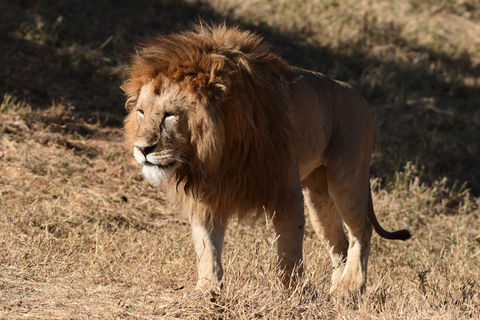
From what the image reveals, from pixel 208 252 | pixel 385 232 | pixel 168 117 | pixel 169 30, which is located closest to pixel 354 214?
pixel 385 232

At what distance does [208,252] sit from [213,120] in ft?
2.61

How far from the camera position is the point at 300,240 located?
3822 millimetres

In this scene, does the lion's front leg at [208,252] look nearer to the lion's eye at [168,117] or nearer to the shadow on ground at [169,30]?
the lion's eye at [168,117]

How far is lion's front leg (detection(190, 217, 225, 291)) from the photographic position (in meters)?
3.68

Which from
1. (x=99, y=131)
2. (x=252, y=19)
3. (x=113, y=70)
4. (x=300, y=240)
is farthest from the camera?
(x=252, y=19)

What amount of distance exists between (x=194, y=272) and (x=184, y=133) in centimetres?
116

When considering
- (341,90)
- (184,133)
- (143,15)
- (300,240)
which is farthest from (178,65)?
(143,15)

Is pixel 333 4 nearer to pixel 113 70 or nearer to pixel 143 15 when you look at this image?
pixel 143 15

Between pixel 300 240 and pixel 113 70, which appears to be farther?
pixel 113 70

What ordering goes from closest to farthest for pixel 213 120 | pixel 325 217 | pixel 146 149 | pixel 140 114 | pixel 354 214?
pixel 146 149
pixel 213 120
pixel 140 114
pixel 354 214
pixel 325 217

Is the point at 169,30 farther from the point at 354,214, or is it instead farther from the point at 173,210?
the point at 354,214

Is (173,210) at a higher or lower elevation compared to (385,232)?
lower

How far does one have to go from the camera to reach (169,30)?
931 centimetres

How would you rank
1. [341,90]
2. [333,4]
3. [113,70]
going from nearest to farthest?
[341,90] → [113,70] → [333,4]
